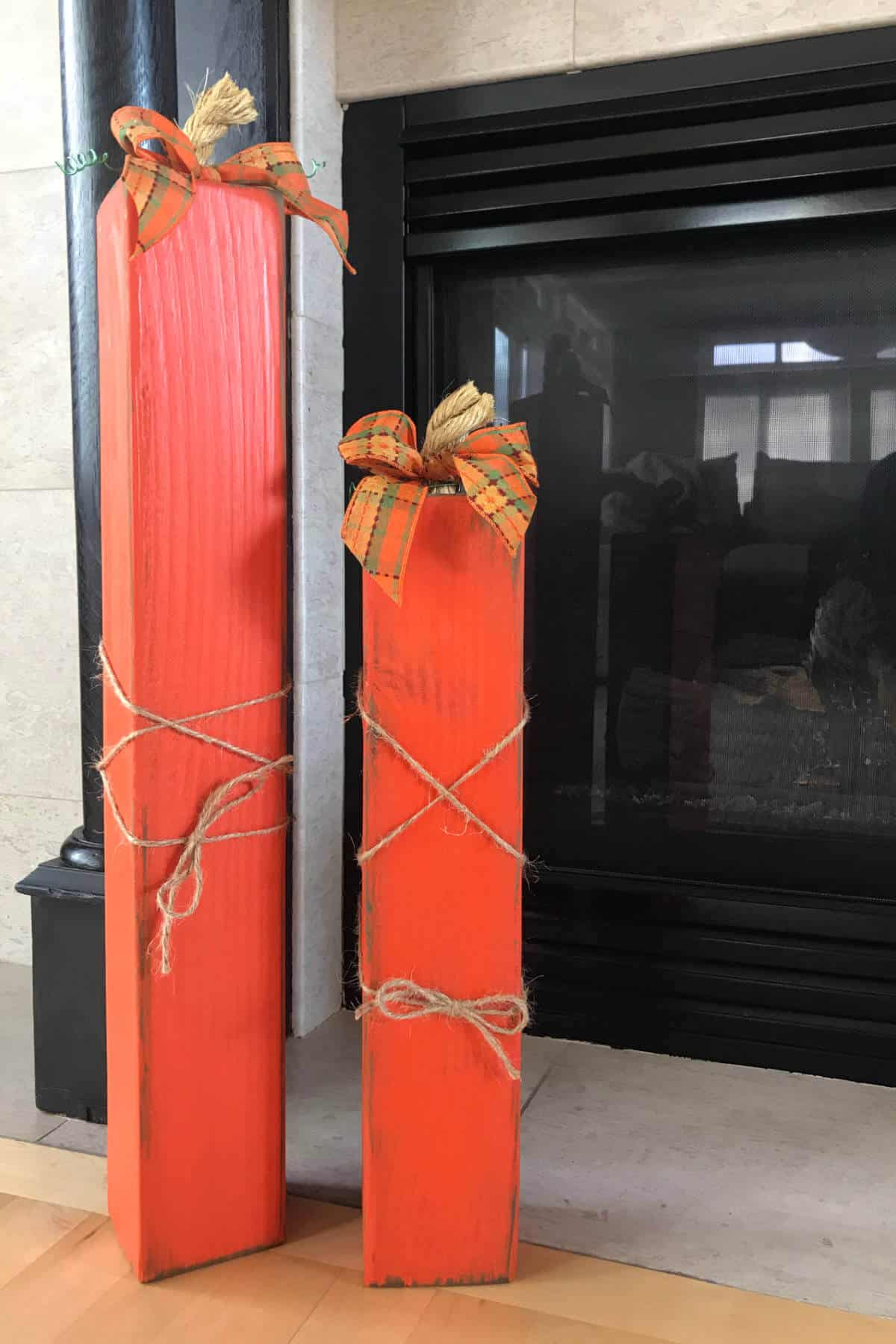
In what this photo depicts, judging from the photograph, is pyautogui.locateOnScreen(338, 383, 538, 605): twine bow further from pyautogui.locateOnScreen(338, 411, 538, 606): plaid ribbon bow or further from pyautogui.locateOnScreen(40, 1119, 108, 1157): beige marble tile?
pyautogui.locateOnScreen(40, 1119, 108, 1157): beige marble tile

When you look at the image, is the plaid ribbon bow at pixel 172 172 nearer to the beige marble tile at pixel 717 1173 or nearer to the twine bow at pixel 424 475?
the twine bow at pixel 424 475

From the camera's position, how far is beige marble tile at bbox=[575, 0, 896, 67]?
4.92 ft

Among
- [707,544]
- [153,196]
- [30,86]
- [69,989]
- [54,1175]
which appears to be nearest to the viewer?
[153,196]

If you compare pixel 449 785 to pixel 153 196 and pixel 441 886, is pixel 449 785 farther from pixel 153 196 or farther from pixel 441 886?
pixel 153 196

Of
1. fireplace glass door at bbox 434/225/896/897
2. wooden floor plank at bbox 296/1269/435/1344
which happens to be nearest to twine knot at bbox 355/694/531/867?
wooden floor plank at bbox 296/1269/435/1344

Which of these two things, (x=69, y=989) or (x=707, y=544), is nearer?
(x=69, y=989)

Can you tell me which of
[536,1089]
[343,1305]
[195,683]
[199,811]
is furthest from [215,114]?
[536,1089]

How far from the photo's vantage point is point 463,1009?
1.14 m

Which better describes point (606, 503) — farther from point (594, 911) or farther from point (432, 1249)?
point (432, 1249)

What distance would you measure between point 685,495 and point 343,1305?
1192 millimetres

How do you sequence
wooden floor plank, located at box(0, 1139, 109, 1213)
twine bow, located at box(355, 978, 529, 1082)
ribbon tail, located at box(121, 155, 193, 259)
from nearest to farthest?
1. ribbon tail, located at box(121, 155, 193, 259)
2. twine bow, located at box(355, 978, 529, 1082)
3. wooden floor plank, located at box(0, 1139, 109, 1213)

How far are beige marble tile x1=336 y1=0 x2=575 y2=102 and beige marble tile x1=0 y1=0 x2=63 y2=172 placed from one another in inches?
20.2

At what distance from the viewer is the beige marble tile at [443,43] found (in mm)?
1634

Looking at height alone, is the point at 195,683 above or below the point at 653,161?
below
